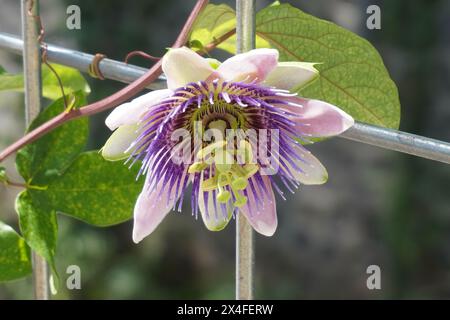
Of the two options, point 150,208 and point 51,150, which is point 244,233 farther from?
point 51,150

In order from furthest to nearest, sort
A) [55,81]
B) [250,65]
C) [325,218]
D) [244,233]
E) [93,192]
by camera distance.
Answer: [325,218]
[55,81]
[93,192]
[244,233]
[250,65]

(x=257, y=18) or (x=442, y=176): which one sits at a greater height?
(x=442, y=176)

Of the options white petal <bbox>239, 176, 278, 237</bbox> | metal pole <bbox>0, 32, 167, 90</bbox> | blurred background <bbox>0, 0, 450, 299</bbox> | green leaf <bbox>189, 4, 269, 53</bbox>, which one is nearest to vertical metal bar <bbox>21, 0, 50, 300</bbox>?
metal pole <bbox>0, 32, 167, 90</bbox>

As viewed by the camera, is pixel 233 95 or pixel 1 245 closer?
pixel 233 95

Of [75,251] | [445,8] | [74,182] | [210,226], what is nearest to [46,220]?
[74,182]

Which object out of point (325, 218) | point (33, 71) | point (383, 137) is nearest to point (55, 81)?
point (33, 71)

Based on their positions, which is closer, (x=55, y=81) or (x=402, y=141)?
(x=402, y=141)
